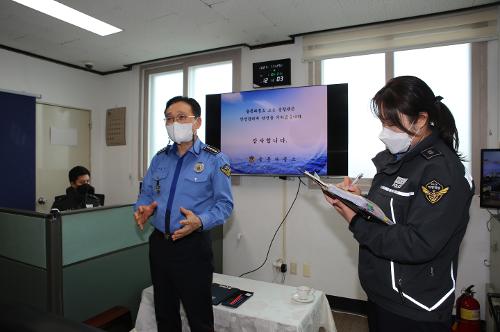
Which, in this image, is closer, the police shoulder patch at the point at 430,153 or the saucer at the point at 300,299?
the police shoulder patch at the point at 430,153

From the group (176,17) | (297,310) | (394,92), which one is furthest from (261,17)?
(297,310)

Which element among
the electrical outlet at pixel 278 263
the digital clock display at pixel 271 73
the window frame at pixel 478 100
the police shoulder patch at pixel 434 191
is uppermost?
the digital clock display at pixel 271 73

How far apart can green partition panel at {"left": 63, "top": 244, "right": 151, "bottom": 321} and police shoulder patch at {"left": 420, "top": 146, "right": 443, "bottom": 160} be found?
6.67 ft

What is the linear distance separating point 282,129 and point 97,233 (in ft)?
5.77

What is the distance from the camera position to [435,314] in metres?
0.99

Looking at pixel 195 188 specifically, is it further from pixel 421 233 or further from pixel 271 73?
pixel 271 73

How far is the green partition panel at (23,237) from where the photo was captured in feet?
6.52

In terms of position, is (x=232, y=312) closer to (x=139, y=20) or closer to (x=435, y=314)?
(x=435, y=314)

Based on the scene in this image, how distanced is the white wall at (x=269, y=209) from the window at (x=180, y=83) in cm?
14

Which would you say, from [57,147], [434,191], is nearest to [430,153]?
[434,191]

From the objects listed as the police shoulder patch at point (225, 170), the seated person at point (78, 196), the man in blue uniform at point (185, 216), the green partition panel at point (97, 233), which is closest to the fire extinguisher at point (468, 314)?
the man in blue uniform at point (185, 216)

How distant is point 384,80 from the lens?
2.91m

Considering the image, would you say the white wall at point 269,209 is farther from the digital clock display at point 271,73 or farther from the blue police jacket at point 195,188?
the blue police jacket at point 195,188

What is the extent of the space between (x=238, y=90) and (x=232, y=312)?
7.32ft
